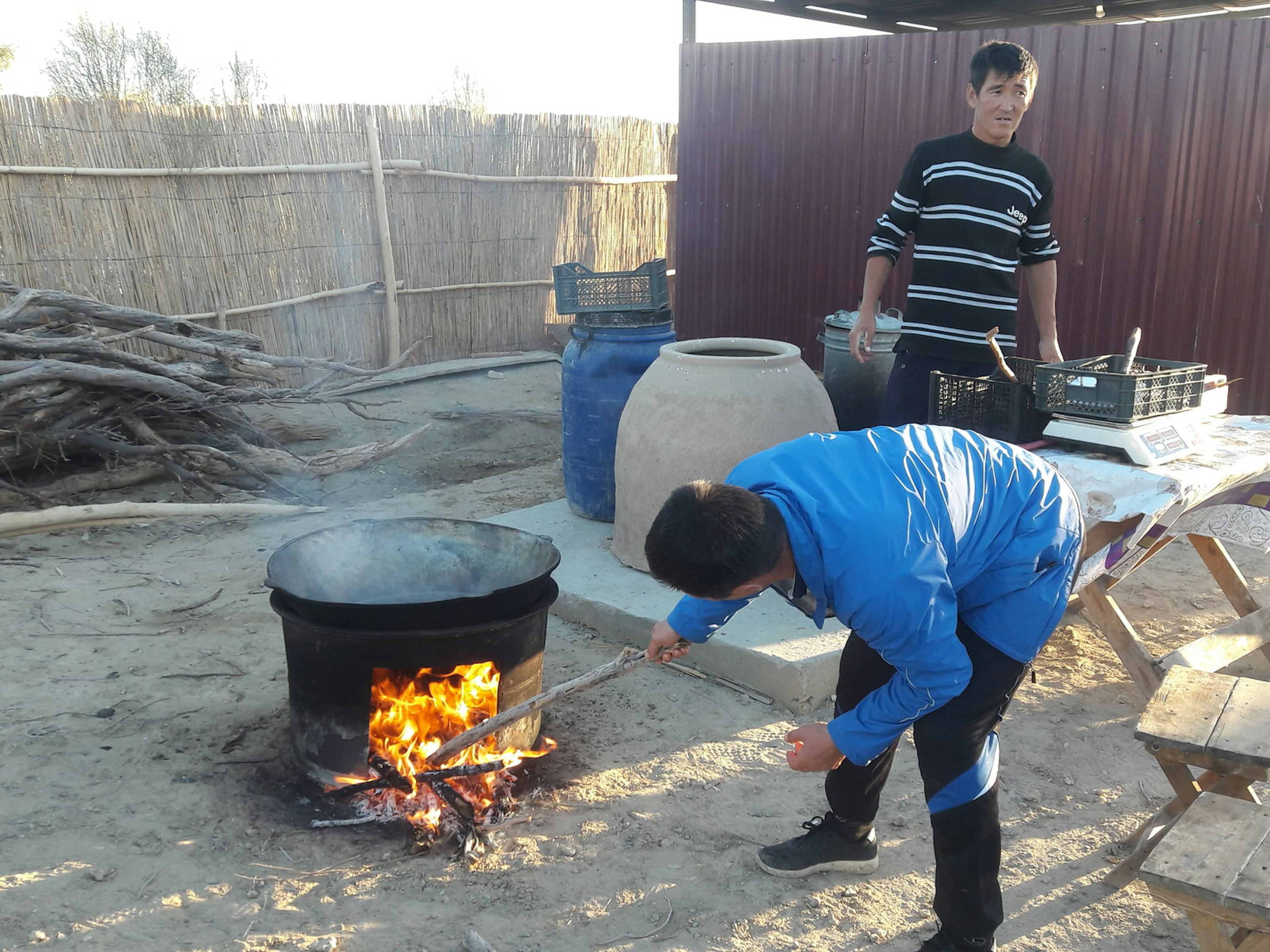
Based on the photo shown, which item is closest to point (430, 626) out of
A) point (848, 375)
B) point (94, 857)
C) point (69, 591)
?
point (94, 857)

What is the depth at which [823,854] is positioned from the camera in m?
2.93

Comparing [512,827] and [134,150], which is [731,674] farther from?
[134,150]

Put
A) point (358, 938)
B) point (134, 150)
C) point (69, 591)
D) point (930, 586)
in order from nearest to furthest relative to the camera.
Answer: point (930, 586)
point (358, 938)
point (69, 591)
point (134, 150)

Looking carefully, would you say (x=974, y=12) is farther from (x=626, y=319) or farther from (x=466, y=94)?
(x=466, y=94)

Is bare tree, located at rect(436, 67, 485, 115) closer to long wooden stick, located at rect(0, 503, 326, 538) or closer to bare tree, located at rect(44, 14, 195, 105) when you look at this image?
bare tree, located at rect(44, 14, 195, 105)

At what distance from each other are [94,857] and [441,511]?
137 inches

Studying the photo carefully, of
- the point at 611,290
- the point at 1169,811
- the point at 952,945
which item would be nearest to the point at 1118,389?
the point at 1169,811

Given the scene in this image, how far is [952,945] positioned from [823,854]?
0.47 m

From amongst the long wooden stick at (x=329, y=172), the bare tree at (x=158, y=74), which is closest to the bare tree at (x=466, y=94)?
the bare tree at (x=158, y=74)

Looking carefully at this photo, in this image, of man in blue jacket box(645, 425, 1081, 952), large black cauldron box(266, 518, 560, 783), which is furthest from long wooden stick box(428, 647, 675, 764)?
man in blue jacket box(645, 425, 1081, 952)

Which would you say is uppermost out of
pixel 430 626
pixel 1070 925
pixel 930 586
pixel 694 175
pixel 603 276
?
pixel 694 175

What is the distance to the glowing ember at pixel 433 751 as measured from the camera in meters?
3.09

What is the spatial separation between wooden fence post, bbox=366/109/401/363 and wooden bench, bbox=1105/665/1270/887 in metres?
8.27

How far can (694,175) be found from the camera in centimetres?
879
